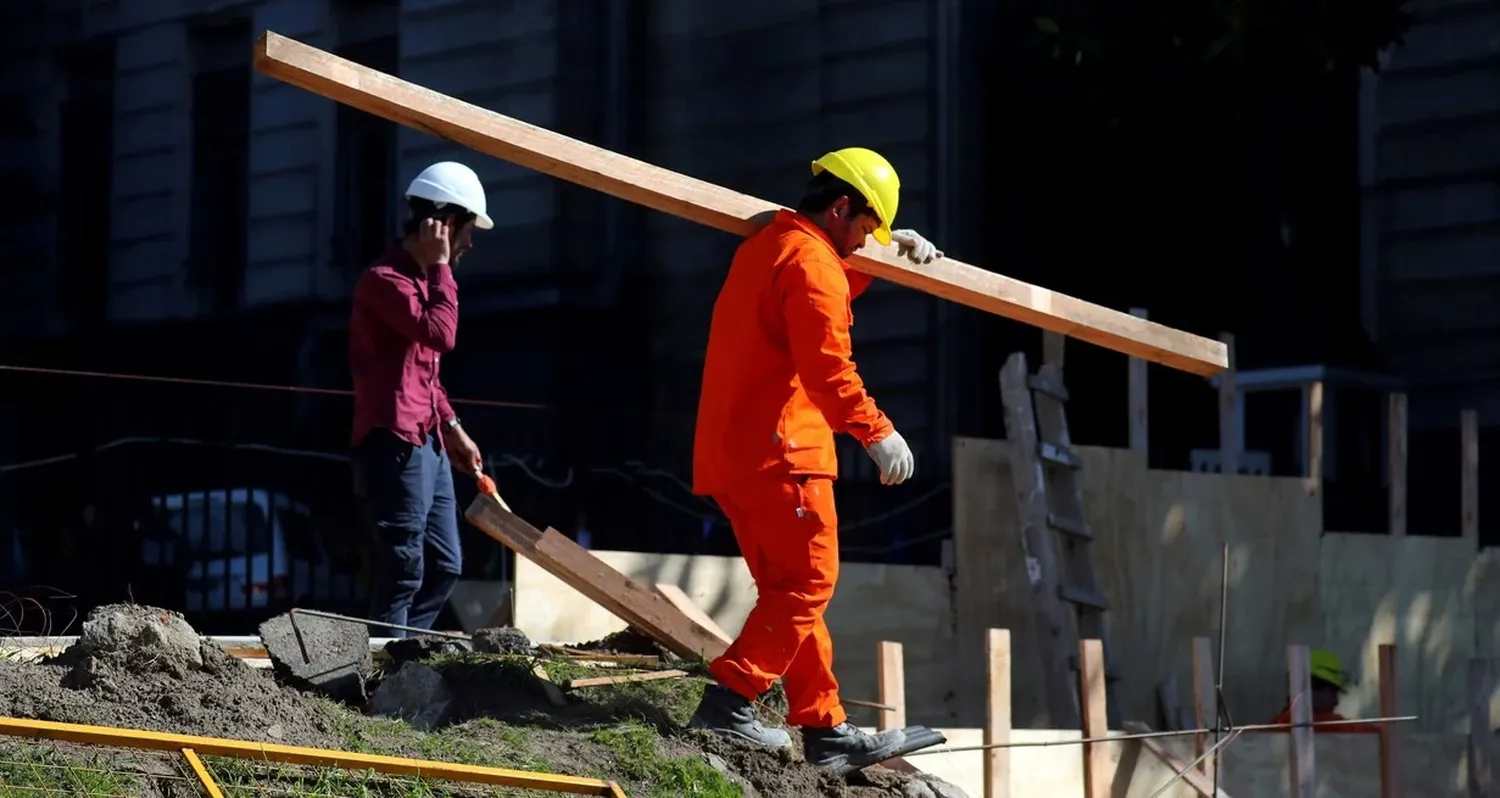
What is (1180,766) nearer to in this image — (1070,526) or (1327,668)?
(1070,526)

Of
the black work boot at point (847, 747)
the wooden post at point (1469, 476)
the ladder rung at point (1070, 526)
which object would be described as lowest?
the black work boot at point (847, 747)

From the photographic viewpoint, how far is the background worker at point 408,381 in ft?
26.0

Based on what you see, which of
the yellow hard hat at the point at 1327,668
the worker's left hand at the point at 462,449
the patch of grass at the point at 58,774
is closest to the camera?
the patch of grass at the point at 58,774

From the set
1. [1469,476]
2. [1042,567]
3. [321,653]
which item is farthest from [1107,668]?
[321,653]

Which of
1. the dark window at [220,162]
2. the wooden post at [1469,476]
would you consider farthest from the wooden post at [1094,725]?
the dark window at [220,162]

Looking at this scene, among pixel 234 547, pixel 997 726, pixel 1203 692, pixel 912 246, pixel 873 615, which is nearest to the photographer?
pixel 912 246

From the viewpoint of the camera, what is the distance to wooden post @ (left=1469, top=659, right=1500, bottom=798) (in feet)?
34.7

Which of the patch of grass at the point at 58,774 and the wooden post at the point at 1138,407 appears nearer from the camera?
the patch of grass at the point at 58,774

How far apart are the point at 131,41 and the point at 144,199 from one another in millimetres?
1310

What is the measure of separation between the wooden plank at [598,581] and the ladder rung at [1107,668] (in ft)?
10.0

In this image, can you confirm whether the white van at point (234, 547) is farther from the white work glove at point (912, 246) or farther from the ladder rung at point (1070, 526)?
the white work glove at point (912, 246)

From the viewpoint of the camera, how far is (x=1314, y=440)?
12.4 metres

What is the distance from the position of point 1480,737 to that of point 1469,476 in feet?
9.00

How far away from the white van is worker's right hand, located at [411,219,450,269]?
4.55 meters
